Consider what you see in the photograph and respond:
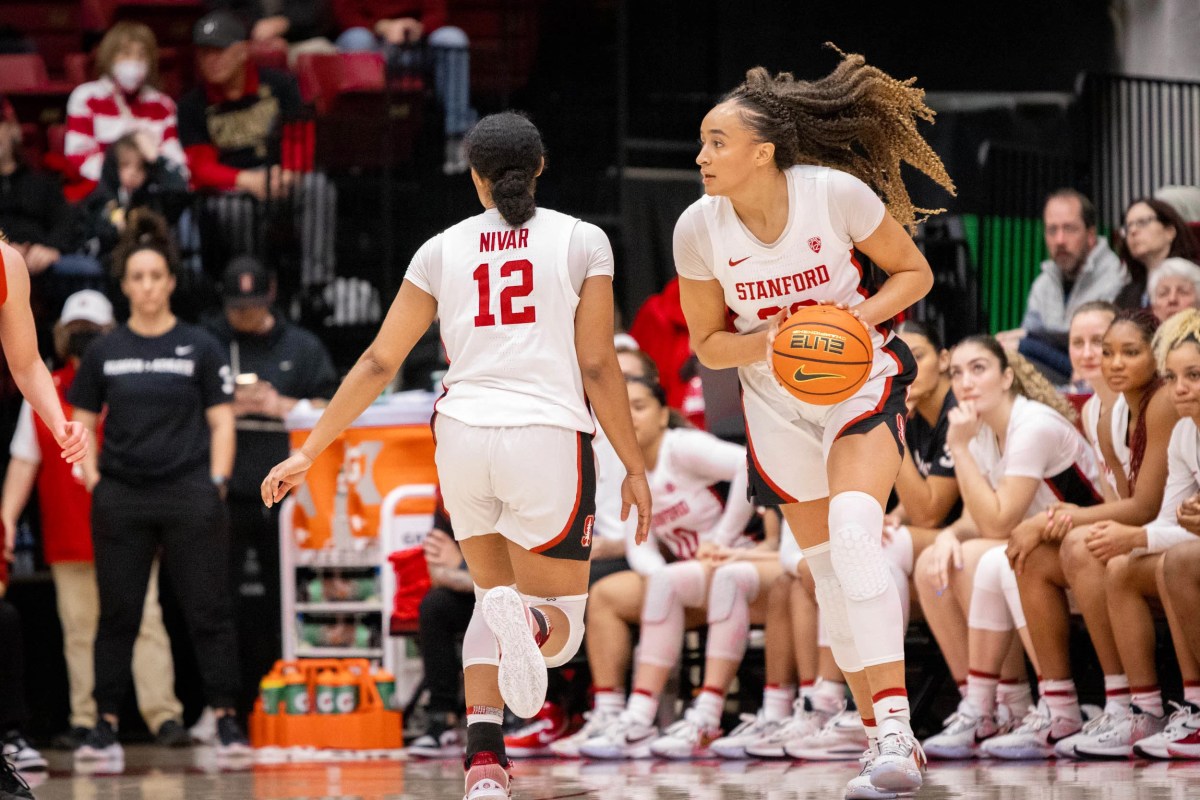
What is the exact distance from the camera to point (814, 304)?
14.8 feet

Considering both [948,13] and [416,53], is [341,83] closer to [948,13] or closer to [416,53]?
[416,53]

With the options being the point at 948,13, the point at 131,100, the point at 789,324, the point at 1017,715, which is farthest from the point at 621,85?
the point at 789,324

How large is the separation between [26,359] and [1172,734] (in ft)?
11.8

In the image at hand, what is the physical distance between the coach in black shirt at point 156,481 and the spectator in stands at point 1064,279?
3.53 metres

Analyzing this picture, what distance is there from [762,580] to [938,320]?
2.54 metres

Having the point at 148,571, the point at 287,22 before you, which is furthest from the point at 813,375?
the point at 287,22

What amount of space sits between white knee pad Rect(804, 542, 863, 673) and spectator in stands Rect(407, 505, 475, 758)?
2.57m

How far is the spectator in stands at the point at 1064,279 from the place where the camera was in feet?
24.6

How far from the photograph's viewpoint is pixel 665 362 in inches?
349

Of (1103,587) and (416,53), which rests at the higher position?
(416,53)

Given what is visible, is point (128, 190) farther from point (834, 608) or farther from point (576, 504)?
point (834, 608)

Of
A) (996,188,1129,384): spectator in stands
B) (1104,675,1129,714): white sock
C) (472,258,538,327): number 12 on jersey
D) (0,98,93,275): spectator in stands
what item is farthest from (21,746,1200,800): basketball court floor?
(0,98,93,275): spectator in stands

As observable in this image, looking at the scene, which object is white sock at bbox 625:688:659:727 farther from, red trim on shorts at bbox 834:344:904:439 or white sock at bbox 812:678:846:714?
red trim on shorts at bbox 834:344:904:439

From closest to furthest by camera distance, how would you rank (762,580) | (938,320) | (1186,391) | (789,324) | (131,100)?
(789,324) → (1186,391) → (762,580) → (938,320) → (131,100)
